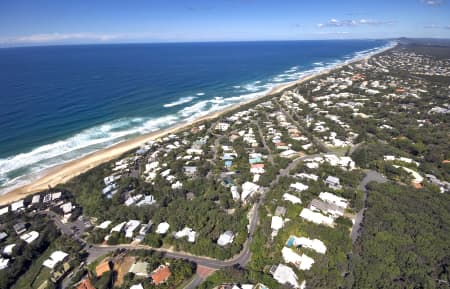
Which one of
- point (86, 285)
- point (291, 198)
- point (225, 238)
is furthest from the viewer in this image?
point (291, 198)

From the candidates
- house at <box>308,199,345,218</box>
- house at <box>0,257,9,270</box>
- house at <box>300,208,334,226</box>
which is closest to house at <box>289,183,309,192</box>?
house at <box>308,199,345,218</box>

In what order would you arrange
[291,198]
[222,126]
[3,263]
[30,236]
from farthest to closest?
[222,126] → [291,198] → [30,236] → [3,263]

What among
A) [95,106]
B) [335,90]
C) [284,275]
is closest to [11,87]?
[95,106]

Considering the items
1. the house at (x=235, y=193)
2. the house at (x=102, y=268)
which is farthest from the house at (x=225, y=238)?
the house at (x=102, y=268)

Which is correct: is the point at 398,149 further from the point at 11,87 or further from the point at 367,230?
the point at 11,87

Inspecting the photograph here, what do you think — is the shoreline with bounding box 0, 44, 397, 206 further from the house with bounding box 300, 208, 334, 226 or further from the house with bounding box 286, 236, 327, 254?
the house with bounding box 286, 236, 327, 254

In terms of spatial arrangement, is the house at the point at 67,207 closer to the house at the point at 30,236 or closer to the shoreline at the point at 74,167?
the house at the point at 30,236

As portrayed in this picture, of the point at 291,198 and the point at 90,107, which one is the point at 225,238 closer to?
the point at 291,198

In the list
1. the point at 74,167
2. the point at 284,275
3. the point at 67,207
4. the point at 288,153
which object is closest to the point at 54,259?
the point at 67,207
